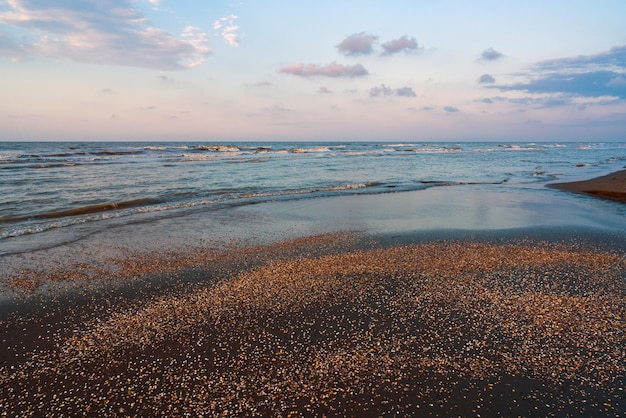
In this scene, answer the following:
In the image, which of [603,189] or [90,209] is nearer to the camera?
[90,209]

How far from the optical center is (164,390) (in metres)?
4.61

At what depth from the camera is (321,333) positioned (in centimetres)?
591

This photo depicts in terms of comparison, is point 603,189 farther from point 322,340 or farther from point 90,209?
point 90,209

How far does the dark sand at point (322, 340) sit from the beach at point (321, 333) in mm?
27

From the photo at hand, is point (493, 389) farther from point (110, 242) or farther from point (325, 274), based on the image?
point (110, 242)

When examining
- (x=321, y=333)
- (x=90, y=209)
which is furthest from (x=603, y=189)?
(x=90, y=209)

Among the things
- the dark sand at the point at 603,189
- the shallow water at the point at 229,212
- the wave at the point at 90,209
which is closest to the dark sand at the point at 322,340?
the shallow water at the point at 229,212

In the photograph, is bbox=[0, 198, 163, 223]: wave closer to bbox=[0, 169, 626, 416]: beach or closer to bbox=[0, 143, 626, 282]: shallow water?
bbox=[0, 143, 626, 282]: shallow water

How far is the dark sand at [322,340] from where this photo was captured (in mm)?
4430

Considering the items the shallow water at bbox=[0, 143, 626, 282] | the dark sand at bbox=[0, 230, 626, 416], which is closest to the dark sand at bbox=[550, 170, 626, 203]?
the shallow water at bbox=[0, 143, 626, 282]

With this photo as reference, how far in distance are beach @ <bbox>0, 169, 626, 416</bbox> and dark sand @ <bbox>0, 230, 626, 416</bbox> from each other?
27 millimetres

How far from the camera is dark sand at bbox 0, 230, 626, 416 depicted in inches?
174

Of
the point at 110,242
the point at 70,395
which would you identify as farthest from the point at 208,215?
the point at 70,395

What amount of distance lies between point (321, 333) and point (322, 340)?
0.69 ft
